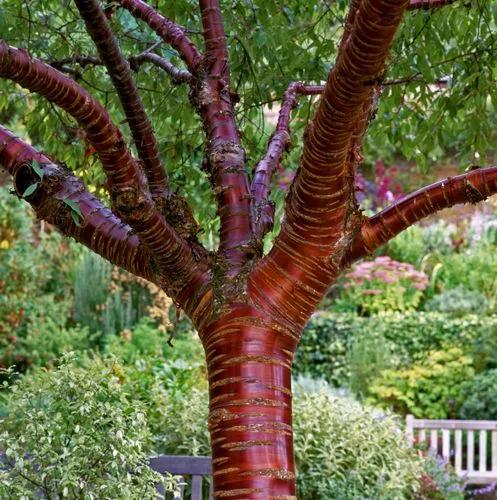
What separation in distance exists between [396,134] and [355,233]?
71.9 inches

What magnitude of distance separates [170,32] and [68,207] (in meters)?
0.72

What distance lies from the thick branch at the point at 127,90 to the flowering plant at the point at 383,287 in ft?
27.6

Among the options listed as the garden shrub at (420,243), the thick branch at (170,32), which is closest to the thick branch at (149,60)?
the thick branch at (170,32)

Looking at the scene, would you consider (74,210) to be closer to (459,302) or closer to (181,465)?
(181,465)

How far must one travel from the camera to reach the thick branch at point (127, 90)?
61.4 inches

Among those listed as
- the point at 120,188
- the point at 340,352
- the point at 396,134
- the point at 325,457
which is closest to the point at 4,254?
the point at 340,352

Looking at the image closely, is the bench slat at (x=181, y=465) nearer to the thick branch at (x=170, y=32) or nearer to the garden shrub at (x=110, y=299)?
the thick branch at (x=170, y=32)

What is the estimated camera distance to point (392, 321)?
9.41 m

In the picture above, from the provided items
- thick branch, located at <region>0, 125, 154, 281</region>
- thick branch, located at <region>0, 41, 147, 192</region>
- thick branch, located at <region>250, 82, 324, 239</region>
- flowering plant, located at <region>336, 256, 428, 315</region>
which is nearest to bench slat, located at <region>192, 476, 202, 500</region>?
thick branch, located at <region>250, 82, 324, 239</region>

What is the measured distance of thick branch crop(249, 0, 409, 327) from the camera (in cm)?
143

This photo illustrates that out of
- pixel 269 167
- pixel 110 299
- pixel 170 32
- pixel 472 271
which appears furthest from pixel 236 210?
pixel 472 271

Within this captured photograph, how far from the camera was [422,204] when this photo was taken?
74.0 inches

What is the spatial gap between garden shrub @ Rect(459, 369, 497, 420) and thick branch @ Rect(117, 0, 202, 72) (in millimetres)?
6415

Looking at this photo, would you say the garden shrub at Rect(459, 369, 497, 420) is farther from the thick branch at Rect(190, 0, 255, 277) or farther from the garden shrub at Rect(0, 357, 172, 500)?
the thick branch at Rect(190, 0, 255, 277)
